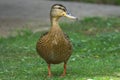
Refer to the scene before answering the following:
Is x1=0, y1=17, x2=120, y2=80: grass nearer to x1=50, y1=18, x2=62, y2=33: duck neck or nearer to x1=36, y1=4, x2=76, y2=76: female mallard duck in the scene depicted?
x1=36, y1=4, x2=76, y2=76: female mallard duck

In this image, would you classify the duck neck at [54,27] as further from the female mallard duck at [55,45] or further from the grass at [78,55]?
the grass at [78,55]

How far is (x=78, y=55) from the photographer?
492 inches

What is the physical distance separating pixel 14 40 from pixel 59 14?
543 centimetres

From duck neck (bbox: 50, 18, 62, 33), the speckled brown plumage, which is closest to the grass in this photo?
the speckled brown plumage

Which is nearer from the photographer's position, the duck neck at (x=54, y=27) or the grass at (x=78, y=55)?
the duck neck at (x=54, y=27)

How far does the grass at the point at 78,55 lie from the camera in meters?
10.1

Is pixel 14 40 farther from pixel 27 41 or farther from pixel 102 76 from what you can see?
pixel 102 76

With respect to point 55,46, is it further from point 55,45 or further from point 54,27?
point 54,27

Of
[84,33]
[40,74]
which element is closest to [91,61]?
[40,74]

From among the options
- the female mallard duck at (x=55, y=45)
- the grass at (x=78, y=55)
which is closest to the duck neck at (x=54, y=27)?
the female mallard duck at (x=55, y=45)

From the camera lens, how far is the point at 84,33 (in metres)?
15.9

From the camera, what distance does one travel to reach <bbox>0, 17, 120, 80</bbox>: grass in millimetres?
10062

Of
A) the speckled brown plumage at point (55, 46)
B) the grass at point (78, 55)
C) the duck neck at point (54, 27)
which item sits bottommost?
the grass at point (78, 55)

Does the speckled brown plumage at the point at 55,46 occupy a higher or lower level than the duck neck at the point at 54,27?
lower
